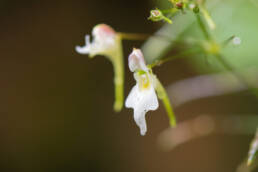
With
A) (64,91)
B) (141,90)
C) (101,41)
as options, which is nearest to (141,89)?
(141,90)

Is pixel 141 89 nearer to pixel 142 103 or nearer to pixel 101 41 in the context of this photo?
pixel 142 103

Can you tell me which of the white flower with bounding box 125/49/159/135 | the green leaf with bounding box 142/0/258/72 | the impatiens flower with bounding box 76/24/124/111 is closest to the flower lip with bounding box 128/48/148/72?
the white flower with bounding box 125/49/159/135

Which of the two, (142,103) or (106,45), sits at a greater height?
(106,45)

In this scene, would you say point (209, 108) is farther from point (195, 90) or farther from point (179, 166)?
point (195, 90)

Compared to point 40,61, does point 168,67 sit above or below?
below

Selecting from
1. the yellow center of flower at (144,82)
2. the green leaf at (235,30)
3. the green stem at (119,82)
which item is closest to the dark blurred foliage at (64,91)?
the green leaf at (235,30)

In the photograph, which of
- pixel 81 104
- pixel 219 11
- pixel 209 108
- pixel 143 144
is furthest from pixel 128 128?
pixel 219 11
